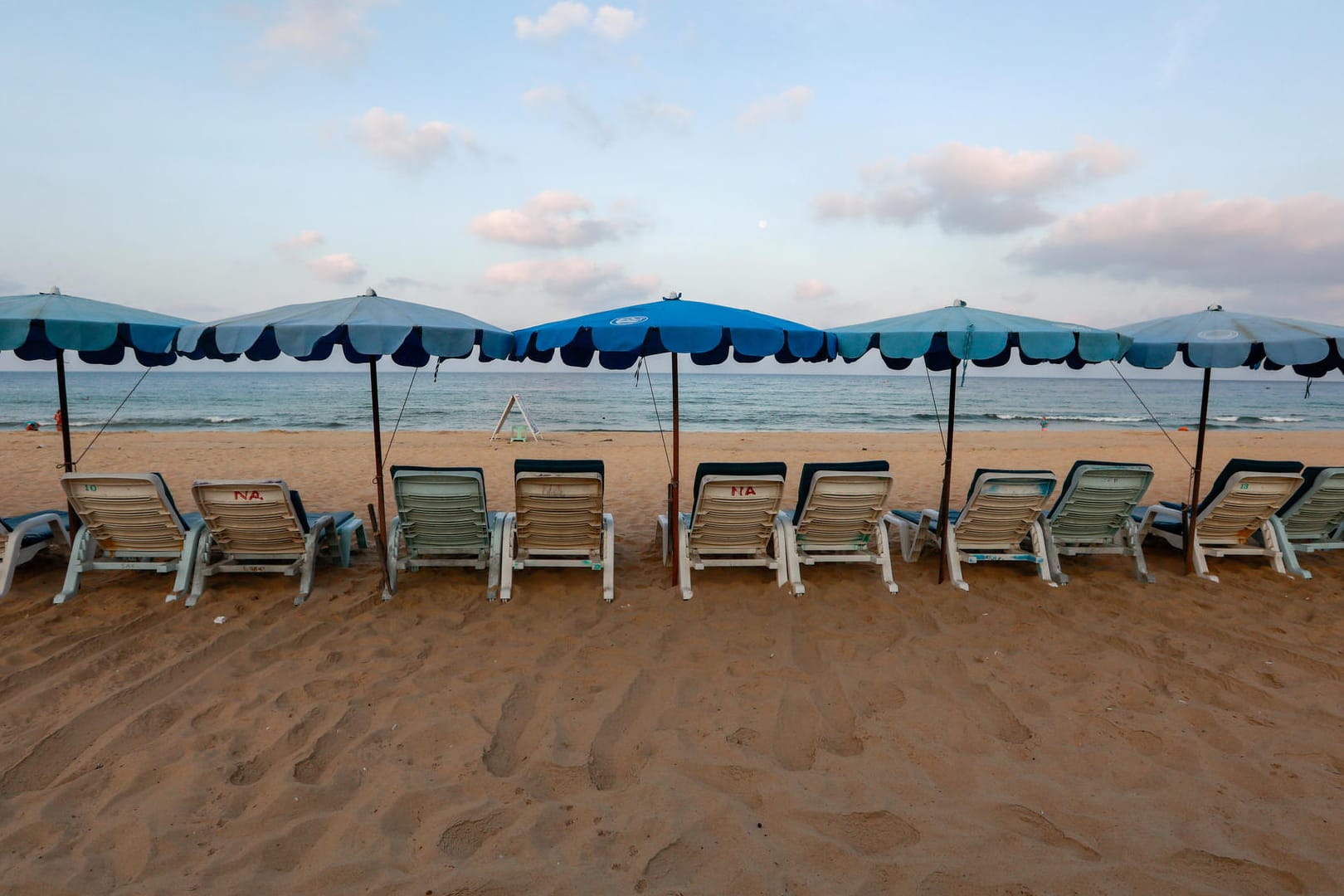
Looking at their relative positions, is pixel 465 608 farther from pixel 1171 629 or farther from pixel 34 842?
pixel 1171 629

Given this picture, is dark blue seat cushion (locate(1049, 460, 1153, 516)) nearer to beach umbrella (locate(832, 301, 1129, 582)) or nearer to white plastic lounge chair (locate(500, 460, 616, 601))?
Answer: beach umbrella (locate(832, 301, 1129, 582))

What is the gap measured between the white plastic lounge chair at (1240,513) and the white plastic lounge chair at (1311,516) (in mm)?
78

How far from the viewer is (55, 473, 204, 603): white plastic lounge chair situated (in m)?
4.41

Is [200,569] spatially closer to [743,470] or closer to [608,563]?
[608,563]

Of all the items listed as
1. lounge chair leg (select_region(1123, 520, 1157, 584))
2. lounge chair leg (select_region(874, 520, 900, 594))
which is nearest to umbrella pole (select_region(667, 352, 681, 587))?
lounge chair leg (select_region(874, 520, 900, 594))

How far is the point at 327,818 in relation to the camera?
8.11 ft

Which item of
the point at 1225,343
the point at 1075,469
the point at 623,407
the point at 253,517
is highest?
the point at 1225,343

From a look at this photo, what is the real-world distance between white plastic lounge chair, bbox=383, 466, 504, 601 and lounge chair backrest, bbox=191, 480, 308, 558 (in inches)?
25.6

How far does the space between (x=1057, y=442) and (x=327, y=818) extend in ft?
Answer: 70.6

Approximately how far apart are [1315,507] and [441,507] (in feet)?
22.4

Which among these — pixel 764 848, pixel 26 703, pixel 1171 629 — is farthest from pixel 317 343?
pixel 1171 629

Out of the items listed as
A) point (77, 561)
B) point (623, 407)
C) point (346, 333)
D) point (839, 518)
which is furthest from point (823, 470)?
point (623, 407)

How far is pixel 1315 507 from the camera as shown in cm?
A: 543

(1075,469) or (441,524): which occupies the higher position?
(1075,469)
